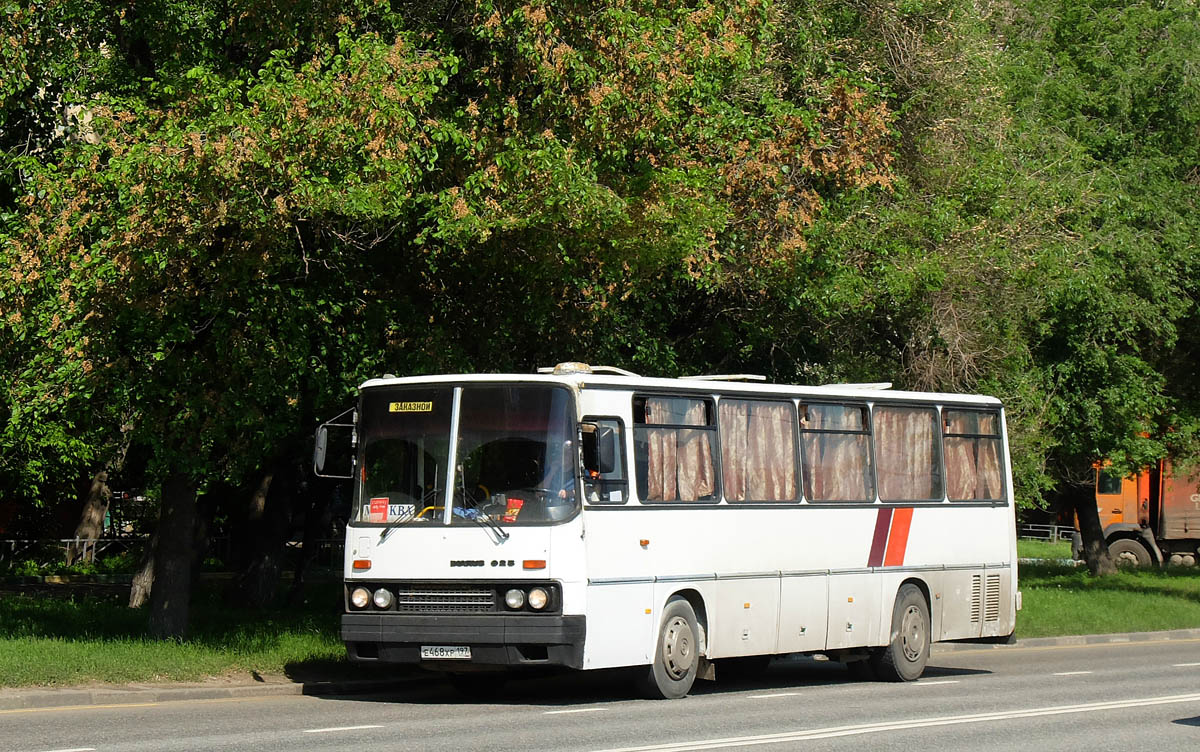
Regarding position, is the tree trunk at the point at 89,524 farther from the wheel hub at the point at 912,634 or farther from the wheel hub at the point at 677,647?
the wheel hub at the point at 677,647

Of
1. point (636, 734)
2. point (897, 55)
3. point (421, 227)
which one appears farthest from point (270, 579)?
point (636, 734)

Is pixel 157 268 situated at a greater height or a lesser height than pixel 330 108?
lesser

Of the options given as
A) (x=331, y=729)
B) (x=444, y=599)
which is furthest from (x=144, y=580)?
(x=331, y=729)

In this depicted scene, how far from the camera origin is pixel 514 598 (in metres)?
14.5

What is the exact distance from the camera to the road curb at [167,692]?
14.3m

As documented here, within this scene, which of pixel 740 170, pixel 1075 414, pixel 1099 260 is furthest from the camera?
pixel 1075 414

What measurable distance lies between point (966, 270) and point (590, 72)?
923cm

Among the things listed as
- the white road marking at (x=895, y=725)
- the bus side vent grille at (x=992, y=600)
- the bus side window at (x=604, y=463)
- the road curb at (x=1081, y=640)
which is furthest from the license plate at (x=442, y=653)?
the road curb at (x=1081, y=640)

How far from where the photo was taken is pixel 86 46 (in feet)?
59.7

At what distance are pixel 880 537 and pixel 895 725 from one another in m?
5.40

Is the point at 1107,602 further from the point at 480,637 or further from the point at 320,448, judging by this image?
the point at 320,448

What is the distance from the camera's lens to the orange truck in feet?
144

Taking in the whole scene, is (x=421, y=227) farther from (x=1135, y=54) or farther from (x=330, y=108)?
(x=1135, y=54)

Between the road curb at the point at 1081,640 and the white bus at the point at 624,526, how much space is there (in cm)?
599
